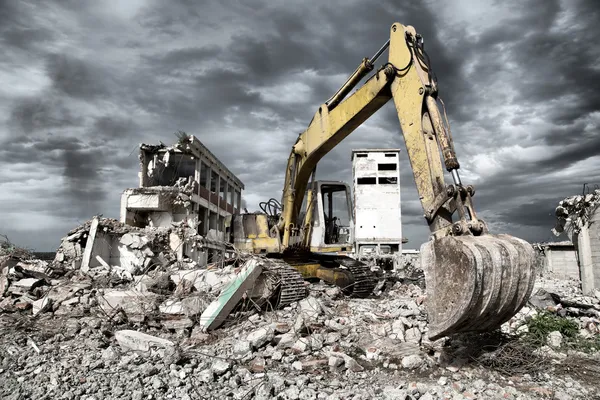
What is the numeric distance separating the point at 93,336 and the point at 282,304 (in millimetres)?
2642

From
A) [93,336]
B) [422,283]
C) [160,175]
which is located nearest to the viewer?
[93,336]

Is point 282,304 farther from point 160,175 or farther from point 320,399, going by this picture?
point 160,175

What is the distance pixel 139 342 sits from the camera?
15.6 feet

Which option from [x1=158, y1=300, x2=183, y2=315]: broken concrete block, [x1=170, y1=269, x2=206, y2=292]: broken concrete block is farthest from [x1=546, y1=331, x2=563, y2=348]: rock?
[x1=170, y1=269, x2=206, y2=292]: broken concrete block

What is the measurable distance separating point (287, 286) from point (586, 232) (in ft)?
21.7

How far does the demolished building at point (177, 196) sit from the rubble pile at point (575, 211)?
9086 millimetres

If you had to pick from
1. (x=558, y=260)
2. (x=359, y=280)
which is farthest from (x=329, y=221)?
(x=558, y=260)

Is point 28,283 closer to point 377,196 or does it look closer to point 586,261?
point 586,261

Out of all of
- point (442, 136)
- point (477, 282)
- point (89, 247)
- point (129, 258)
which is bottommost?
point (477, 282)

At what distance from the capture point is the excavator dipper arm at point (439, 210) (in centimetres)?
333

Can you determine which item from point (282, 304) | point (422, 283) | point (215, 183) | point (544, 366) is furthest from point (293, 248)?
point (215, 183)

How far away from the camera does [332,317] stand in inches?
230

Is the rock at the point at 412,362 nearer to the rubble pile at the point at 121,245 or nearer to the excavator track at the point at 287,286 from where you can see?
the excavator track at the point at 287,286

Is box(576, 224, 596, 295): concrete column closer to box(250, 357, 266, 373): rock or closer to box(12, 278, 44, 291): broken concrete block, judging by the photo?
box(250, 357, 266, 373): rock
